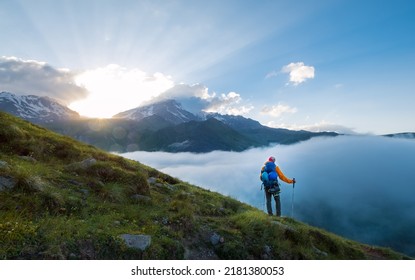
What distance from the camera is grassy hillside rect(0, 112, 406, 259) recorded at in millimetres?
8438

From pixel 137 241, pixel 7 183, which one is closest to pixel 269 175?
pixel 137 241

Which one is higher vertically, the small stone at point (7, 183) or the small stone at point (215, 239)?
the small stone at point (7, 183)

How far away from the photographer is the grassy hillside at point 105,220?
27.7 ft

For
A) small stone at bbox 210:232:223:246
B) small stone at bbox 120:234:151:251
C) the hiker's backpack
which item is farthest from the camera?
the hiker's backpack

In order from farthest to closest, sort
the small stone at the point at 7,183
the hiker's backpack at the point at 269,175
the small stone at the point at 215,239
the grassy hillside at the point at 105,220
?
1. the hiker's backpack at the point at 269,175
2. the small stone at the point at 215,239
3. the small stone at the point at 7,183
4. the grassy hillside at the point at 105,220

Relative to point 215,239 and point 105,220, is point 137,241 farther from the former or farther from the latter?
point 215,239

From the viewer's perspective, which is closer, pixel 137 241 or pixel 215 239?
pixel 137 241

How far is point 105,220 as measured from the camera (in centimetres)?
1017

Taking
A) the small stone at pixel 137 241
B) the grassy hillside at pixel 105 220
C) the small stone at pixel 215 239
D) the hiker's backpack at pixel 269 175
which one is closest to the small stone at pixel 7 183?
the grassy hillside at pixel 105 220

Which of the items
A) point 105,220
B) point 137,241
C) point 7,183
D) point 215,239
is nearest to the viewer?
point 137,241

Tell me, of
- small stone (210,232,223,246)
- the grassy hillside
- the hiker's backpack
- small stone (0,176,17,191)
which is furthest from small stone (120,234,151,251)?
the hiker's backpack

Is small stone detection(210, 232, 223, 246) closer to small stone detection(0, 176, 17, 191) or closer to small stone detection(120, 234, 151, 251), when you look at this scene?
small stone detection(120, 234, 151, 251)

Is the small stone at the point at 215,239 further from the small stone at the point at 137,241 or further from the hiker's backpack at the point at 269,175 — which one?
the hiker's backpack at the point at 269,175
